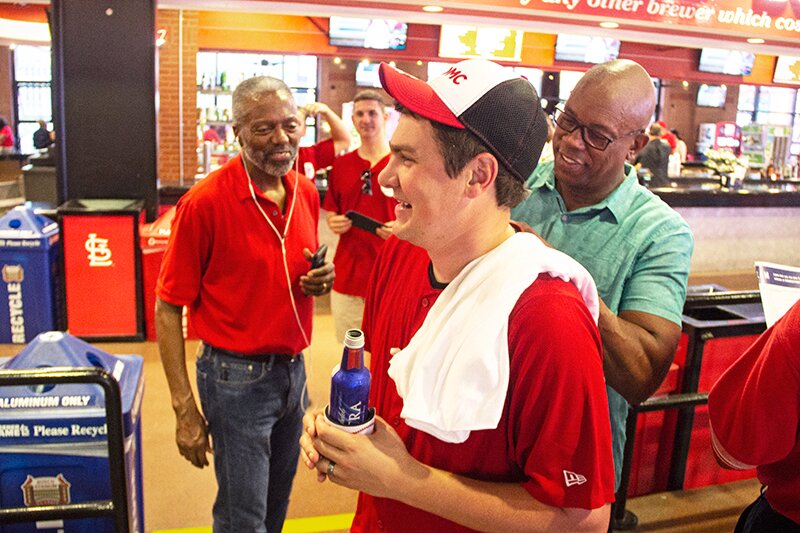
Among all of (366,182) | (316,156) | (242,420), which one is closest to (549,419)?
(242,420)

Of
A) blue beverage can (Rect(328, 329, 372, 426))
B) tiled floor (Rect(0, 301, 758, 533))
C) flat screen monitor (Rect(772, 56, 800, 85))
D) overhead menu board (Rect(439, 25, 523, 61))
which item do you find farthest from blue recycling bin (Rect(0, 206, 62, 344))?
flat screen monitor (Rect(772, 56, 800, 85))

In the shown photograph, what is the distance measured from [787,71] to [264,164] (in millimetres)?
14837

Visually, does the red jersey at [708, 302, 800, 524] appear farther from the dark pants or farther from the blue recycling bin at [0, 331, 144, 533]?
the blue recycling bin at [0, 331, 144, 533]

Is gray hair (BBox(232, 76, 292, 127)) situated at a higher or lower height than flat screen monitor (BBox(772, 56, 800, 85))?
lower

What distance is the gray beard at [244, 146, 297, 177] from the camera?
7.82 ft

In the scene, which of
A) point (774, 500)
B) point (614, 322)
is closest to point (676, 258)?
point (614, 322)

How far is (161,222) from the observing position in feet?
17.4

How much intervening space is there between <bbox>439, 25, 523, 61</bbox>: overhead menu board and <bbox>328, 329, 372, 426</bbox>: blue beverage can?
34.3ft

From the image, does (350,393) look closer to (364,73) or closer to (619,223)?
(619,223)

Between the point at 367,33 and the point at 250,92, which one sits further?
the point at 367,33

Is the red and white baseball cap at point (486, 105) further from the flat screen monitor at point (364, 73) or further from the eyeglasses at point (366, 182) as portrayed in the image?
the flat screen monitor at point (364, 73)

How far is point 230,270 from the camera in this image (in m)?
2.31

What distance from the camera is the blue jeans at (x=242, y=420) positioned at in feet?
7.45

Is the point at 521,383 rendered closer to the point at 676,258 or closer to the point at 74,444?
the point at 676,258
